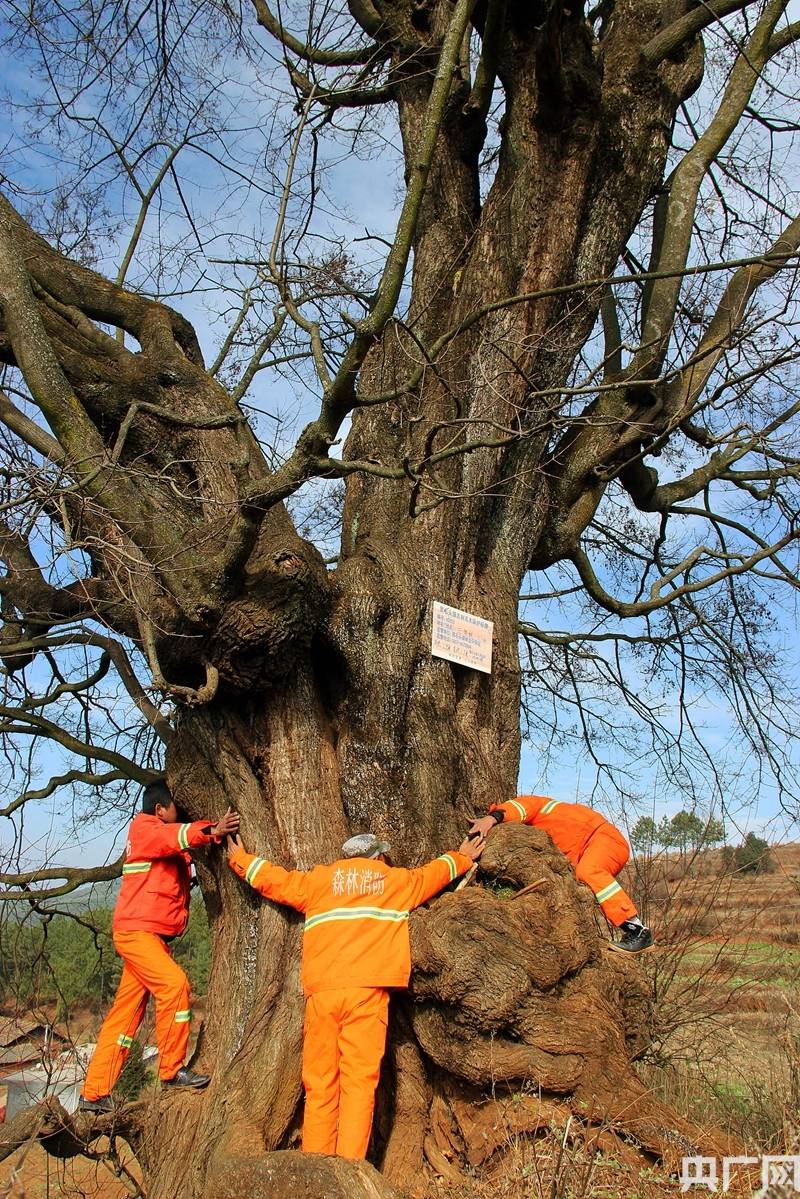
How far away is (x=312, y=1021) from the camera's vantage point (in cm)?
417

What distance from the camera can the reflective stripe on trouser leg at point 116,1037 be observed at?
15.7 feet

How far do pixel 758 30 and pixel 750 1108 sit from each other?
21.4 ft

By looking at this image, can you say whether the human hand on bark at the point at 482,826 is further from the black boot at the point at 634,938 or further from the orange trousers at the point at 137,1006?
the orange trousers at the point at 137,1006

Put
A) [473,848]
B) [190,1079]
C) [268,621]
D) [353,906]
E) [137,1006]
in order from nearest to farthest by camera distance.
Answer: [353,906], [190,1079], [268,621], [473,848], [137,1006]

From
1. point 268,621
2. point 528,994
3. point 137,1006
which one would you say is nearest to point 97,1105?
point 137,1006

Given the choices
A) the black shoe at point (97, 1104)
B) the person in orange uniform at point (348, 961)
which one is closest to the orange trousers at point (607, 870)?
the person in orange uniform at point (348, 961)

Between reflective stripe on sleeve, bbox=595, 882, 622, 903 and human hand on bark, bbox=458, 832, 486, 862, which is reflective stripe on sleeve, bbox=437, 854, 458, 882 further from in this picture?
reflective stripe on sleeve, bbox=595, 882, 622, 903

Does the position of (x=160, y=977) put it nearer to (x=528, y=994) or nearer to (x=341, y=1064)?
(x=341, y=1064)

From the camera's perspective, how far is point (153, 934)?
16.6ft

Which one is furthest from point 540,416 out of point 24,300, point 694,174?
point 24,300

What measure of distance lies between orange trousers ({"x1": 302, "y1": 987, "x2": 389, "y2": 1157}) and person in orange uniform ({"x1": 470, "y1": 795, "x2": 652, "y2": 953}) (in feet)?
3.36

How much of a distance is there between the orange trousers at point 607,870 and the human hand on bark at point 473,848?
60 centimetres

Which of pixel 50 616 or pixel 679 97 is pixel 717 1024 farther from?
pixel 679 97

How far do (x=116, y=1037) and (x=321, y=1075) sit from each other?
1.39 m
